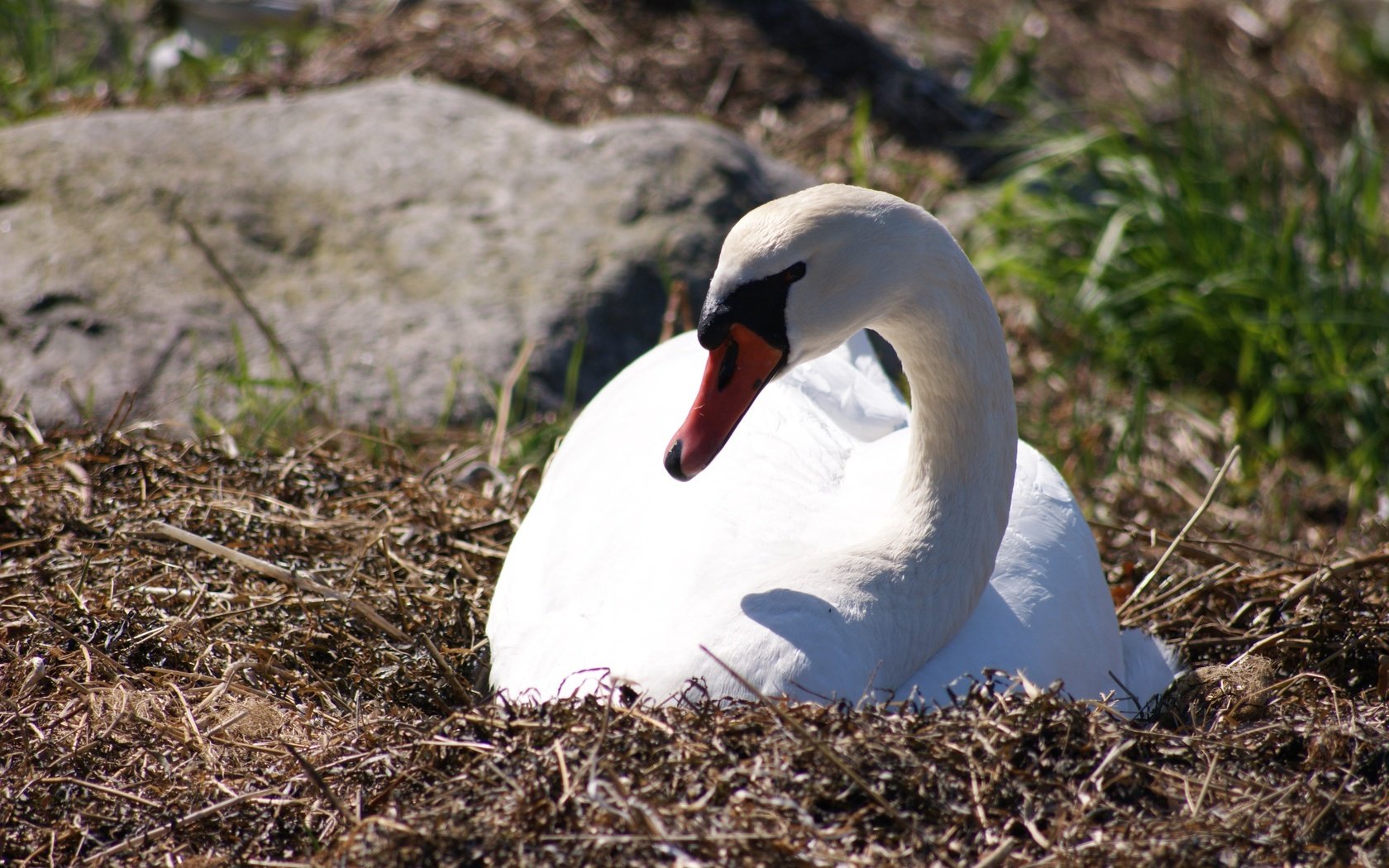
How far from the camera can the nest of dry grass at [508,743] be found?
196 cm

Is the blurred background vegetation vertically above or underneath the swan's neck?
underneath

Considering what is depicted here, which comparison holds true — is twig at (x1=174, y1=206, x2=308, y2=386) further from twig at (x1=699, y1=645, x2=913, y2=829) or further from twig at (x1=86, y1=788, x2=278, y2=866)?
twig at (x1=699, y1=645, x2=913, y2=829)

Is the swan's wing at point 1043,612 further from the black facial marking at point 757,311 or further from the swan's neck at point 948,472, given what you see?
the black facial marking at point 757,311

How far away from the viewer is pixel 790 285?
7.33ft

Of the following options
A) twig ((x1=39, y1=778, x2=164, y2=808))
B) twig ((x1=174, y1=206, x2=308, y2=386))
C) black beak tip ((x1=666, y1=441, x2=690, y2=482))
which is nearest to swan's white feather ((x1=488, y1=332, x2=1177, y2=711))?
black beak tip ((x1=666, y1=441, x2=690, y2=482))

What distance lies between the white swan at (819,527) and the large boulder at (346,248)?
1.46 metres

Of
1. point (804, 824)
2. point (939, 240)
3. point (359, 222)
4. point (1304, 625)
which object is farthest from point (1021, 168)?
point (804, 824)

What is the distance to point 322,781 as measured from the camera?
6.78 ft

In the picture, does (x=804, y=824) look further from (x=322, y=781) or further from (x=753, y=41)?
(x=753, y=41)

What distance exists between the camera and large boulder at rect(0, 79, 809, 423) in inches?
164

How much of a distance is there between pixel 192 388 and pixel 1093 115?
447 cm

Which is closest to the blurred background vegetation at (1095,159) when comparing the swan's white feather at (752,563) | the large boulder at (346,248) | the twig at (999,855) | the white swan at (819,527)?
the large boulder at (346,248)

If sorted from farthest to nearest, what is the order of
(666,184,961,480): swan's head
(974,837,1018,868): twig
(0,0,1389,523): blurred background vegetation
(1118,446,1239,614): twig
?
1. (0,0,1389,523): blurred background vegetation
2. (1118,446,1239,614): twig
3. (666,184,961,480): swan's head
4. (974,837,1018,868): twig

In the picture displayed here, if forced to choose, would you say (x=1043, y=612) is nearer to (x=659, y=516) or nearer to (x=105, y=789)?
(x=659, y=516)
